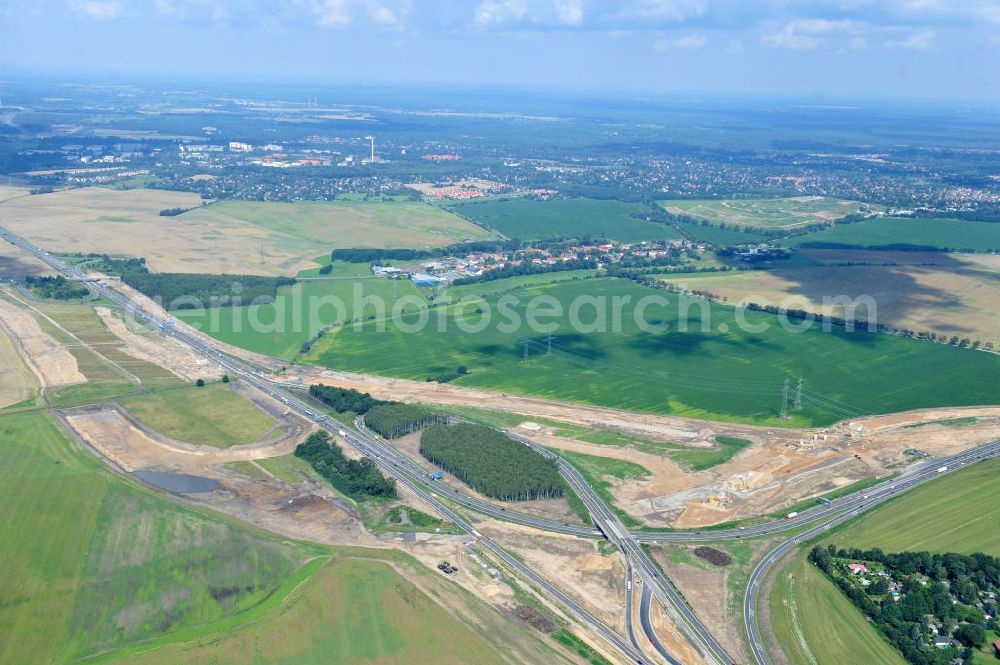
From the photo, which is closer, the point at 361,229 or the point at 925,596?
the point at 925,596

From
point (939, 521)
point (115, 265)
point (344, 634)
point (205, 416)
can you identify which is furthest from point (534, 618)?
point (115, 265)

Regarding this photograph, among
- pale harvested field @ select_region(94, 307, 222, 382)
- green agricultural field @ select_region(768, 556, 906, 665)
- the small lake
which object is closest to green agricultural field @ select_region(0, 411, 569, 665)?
the small lake

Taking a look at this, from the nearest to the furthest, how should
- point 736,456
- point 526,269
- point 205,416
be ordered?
point 736,456 < point 205,416 < point 526,269

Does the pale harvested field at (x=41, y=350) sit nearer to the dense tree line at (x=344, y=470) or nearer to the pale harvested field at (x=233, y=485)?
the pale harvested field at (x=233, y=485)

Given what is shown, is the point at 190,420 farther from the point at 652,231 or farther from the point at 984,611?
the point at 652,231

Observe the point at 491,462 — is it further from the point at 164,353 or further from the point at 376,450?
the point at 164,353

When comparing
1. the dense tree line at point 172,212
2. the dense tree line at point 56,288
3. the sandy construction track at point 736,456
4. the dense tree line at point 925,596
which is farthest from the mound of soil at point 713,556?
the dense tree line at point 172,212
